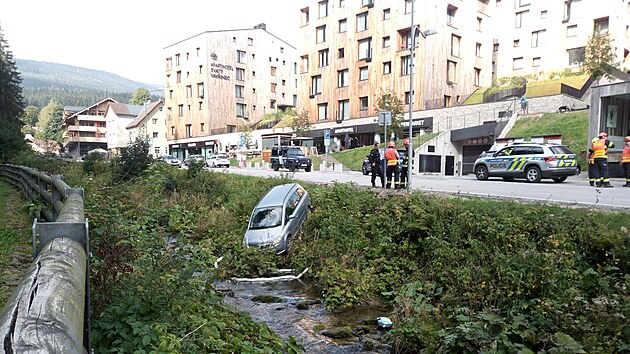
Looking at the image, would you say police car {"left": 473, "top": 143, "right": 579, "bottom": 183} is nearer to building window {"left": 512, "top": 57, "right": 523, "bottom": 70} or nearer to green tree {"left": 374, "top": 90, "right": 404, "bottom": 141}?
green tree {"left": 374, "top": 90, "right": 404, "bottom": 141}

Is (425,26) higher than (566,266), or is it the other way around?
(425,26)

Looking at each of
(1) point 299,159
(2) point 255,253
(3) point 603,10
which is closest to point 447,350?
(2) point 255,253

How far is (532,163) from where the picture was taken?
62.7 ft

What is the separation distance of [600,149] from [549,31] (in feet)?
133

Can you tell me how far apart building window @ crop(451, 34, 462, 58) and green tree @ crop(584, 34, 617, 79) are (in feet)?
43.0

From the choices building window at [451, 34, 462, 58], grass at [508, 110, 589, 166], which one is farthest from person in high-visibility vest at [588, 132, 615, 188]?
building window at [451, 34, 462, 58]

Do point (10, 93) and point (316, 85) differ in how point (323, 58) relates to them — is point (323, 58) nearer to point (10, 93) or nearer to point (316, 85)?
point (316, 85)

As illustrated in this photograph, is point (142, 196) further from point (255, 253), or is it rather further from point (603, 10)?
point (603, 10)

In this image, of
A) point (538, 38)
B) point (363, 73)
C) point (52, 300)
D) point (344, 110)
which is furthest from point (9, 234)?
point (538, 38)

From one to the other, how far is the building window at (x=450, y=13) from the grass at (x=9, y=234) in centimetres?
4183

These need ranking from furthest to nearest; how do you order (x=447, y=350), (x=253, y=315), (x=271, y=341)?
1. (x=253, y=315)
2. (x=447, y=350)
3. (x=271, y=341)

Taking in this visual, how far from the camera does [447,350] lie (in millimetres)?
5465

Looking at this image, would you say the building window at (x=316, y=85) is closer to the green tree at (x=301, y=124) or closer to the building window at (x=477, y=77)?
the green tree at (x=301, y=124)

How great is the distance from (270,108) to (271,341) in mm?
70255
